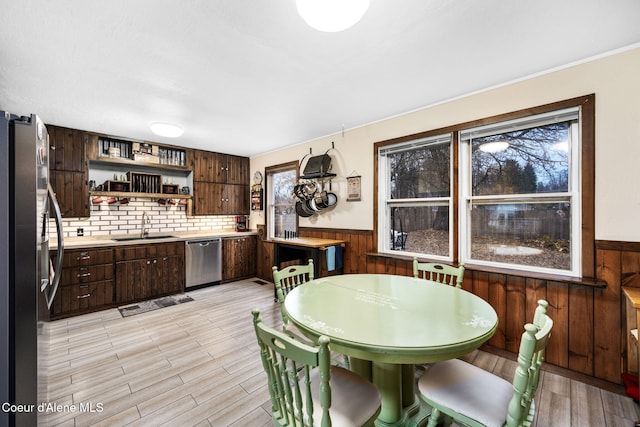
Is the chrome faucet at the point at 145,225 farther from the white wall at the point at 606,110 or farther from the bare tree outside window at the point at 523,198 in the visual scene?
the bare tree outside window at the point at 523,198

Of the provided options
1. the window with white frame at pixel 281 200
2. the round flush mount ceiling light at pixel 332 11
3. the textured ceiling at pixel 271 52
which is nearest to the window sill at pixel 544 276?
the textured ceiling at pixel 271 52

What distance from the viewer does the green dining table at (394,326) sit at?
1.21 m

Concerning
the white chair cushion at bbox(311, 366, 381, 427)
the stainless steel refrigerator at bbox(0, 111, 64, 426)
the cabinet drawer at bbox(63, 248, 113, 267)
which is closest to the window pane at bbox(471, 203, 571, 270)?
the white chair cushion at bbox(311, 366, 381, 427)

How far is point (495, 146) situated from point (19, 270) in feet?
11.4

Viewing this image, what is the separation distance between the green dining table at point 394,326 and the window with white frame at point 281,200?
2.78 m

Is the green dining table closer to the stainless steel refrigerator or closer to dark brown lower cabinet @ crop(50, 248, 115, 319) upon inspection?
the stainless steel refrigerator

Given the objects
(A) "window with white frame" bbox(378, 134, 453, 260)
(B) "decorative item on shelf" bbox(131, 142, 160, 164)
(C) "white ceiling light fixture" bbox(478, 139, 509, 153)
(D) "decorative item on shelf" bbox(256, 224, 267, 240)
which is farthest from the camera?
(D) "decorative item on shelf" bbox(256, 224, 267, 240)

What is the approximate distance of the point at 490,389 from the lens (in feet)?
4.33

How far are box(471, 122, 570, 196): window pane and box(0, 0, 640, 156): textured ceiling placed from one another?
53 cm

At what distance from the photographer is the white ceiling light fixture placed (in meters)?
2.60

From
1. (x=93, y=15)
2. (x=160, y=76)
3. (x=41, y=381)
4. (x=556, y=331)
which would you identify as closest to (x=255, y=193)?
(x=160, y=76)

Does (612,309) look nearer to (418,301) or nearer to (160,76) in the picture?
(418,301)

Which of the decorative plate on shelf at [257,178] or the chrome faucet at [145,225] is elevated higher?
the decorative plate on shelf at [257,178]

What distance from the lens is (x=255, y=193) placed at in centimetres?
540
